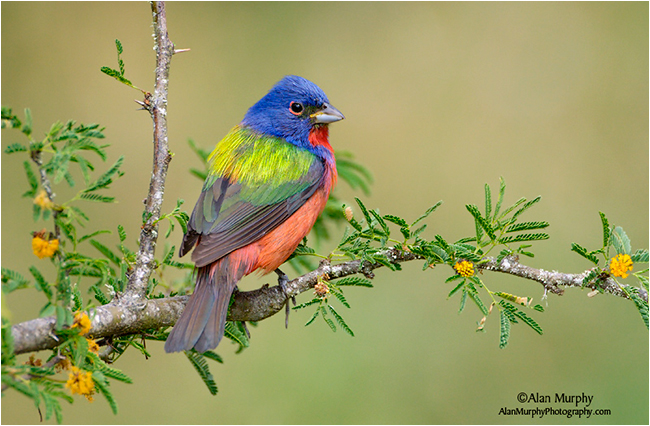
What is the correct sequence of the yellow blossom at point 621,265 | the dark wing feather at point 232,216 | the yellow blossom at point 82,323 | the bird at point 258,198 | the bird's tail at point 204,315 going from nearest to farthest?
the yellow blossom at point 82,323, the yellow blossom at point 621,265, the bird's tail at point 204,315, the bird at point 258,198, the dark wing feather at point 232,216

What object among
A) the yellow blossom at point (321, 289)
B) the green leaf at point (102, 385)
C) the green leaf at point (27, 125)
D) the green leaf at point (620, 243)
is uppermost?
the green leaf at point (27, 125)

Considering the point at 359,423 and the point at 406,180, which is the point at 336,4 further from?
the point at 359,423

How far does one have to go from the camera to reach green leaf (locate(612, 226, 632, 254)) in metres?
2.57

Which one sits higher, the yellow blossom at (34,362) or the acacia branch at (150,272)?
the acacia branch at (150,272)

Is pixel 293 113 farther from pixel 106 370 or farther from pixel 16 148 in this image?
pixel 106 370

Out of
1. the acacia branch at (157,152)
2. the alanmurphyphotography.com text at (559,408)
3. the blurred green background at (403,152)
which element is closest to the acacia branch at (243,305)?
the acacia branch at (157,152)

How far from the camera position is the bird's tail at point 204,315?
274 centimetres

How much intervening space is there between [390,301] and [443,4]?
393cm

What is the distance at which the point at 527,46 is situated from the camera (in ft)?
24.8

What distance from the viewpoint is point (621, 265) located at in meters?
2.48

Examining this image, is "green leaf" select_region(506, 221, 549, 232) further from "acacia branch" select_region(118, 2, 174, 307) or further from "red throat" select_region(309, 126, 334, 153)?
"red throat" select_region(309, 126, 334, 153)

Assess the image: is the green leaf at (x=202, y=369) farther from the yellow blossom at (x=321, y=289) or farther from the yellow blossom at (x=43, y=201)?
the yellow blossom at (x=43, y=201)

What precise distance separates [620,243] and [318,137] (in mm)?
2335

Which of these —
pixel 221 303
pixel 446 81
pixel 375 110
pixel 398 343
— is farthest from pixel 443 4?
pixel 221 303
